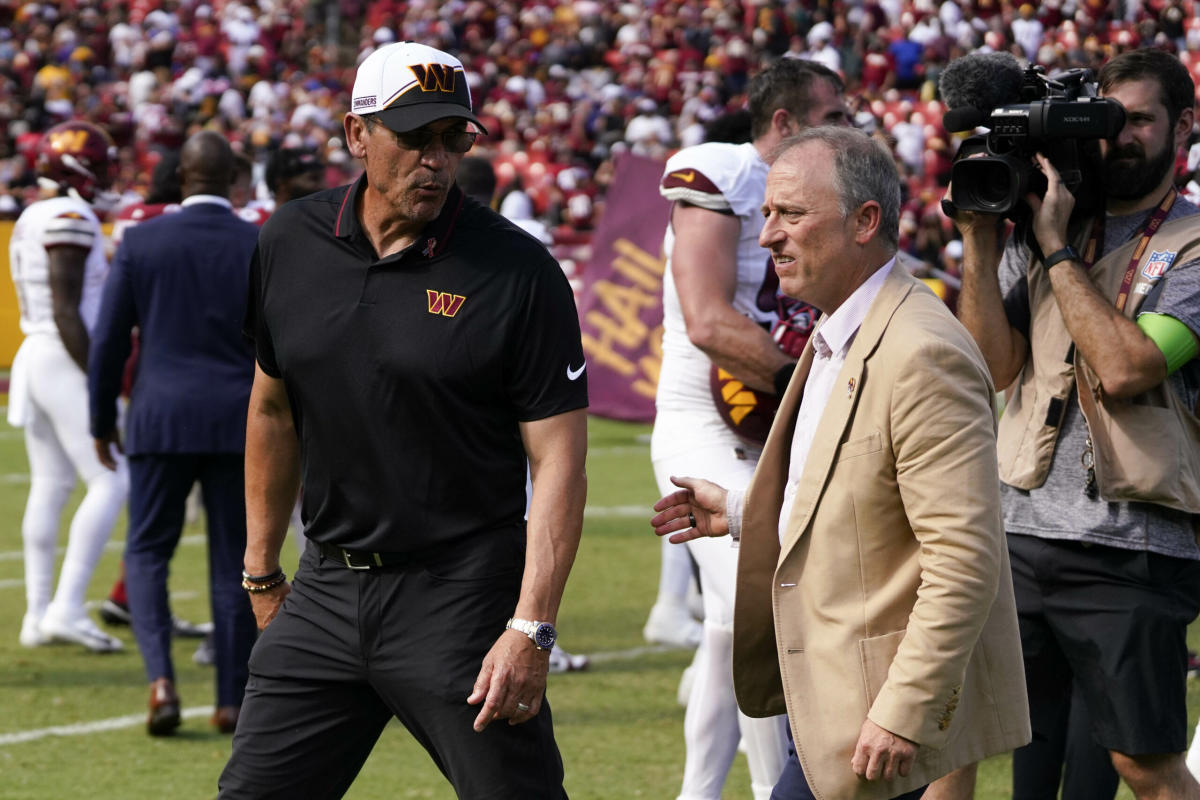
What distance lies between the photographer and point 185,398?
19.4ft

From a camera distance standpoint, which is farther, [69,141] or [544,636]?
[69,141]

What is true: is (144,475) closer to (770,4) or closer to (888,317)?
(888,317)

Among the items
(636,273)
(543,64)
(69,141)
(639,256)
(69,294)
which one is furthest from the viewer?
(543,64)

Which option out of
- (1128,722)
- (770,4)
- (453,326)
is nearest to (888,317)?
(453,326)

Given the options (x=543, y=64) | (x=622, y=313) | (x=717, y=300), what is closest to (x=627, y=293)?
(x=622, y=313)

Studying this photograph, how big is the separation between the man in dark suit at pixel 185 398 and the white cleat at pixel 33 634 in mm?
A: 1748

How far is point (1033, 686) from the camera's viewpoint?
4.05 meters

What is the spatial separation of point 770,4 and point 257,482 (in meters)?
26.7

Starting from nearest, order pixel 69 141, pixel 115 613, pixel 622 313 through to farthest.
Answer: pixel 69 141, pixel 115 613, pixel 622 313

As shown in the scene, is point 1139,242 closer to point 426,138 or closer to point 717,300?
point 717,300

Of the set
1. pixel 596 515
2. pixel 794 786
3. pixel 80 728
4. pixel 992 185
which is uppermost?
pixel 992 185

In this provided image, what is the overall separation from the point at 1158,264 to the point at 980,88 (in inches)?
23.0

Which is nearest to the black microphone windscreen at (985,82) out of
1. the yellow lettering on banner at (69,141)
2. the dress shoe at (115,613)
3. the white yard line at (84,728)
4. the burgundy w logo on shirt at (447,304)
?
the burgundy w logo on shirt at (447,304)

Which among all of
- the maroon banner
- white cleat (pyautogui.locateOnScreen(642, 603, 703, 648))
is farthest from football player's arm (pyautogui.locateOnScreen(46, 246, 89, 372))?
the maroon banner
